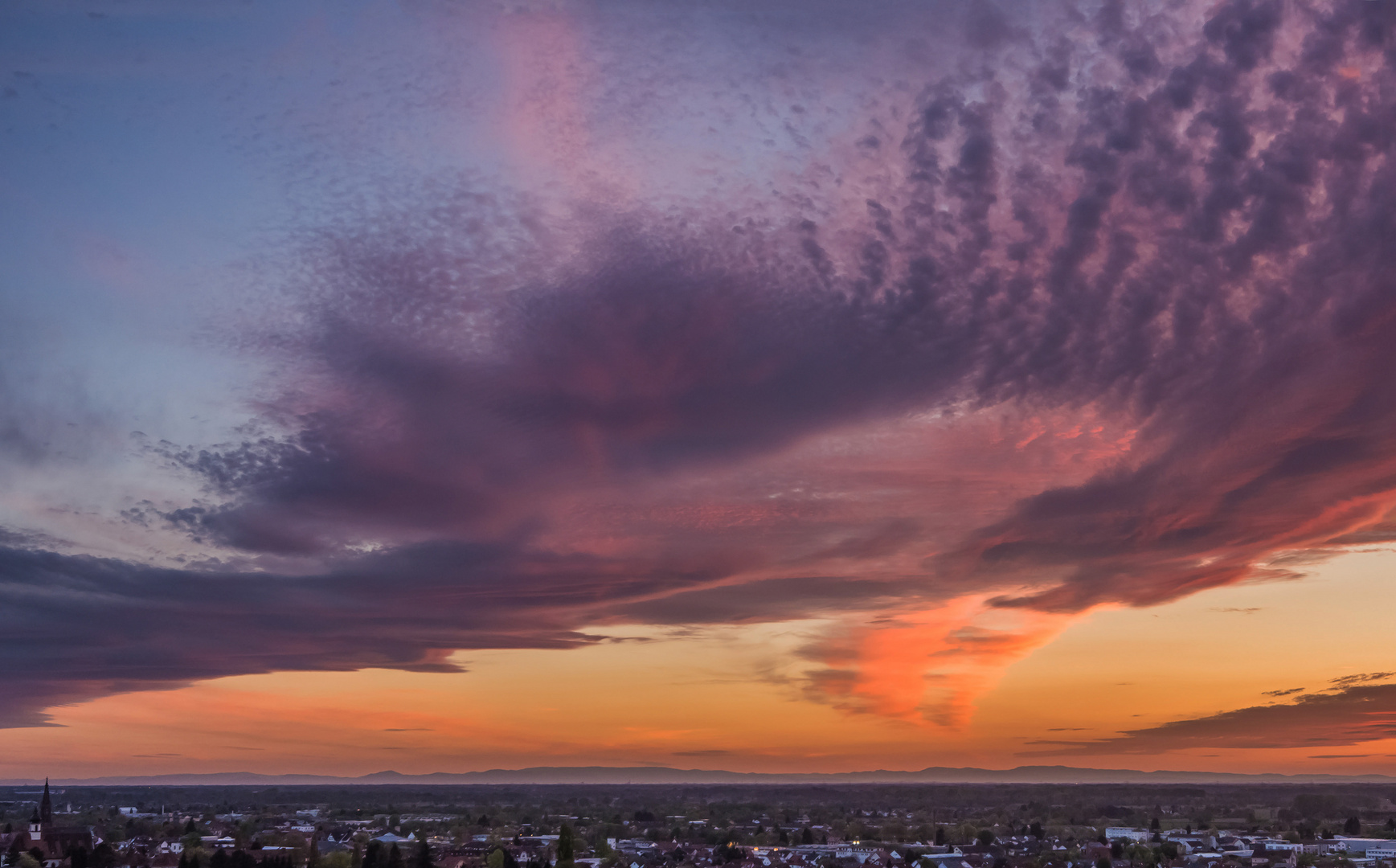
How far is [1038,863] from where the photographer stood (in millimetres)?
83062

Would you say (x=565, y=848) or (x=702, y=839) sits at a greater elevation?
(x=565, y=848)

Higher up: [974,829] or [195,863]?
[195,863]

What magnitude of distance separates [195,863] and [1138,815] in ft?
486

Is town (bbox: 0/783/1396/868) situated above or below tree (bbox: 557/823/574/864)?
below

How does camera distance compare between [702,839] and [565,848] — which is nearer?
[565,848]

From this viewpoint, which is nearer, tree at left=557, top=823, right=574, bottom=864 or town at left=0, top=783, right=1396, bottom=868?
tree at left=557, top=823, right=574, bottom=864

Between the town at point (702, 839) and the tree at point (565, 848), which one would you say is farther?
the town at point (702, 839)

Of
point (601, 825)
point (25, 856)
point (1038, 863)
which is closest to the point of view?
point (25, 856)

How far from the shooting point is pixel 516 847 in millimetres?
97688

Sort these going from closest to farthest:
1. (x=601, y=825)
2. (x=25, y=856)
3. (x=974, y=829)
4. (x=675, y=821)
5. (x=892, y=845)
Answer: (x=25, y=856) < (x=892, y=845) < (x=974, y=829) < (x=601, y=825) < (x=675, y=821)

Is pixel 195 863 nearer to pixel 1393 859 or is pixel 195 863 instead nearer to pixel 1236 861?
pixel 1236 861

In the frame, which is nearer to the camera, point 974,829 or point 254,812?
point 974,829

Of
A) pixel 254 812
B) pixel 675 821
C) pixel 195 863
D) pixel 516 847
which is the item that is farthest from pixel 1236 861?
pixel 254 812

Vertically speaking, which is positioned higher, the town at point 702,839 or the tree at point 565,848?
the tree at point 565,848
